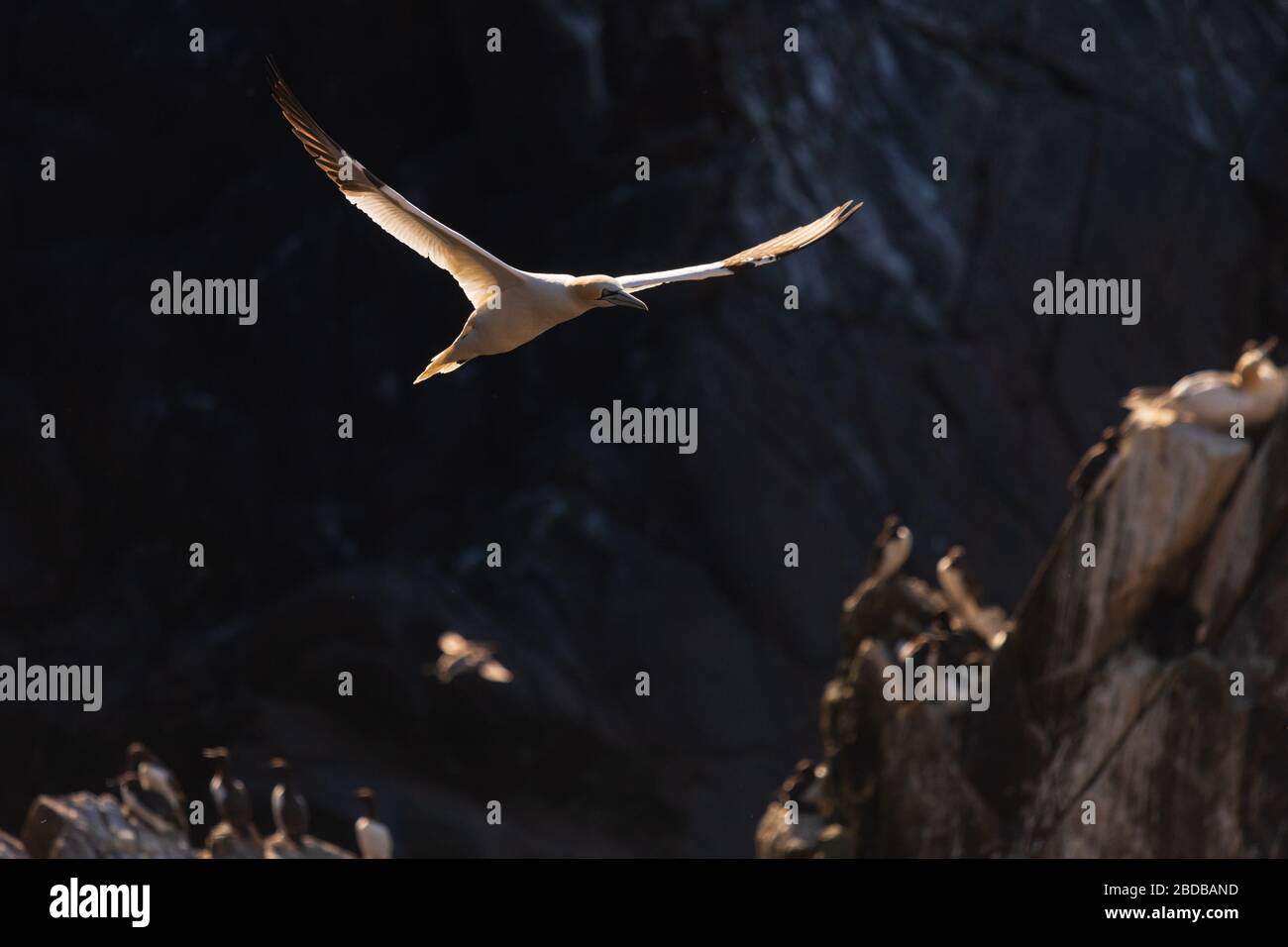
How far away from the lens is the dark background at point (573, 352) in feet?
102

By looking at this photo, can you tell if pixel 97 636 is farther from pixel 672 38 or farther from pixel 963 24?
pixel 963 24

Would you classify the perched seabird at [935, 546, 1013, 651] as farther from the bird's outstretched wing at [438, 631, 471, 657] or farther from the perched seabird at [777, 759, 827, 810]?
the bird's outstretched wing at [438, 631, 471, 657]

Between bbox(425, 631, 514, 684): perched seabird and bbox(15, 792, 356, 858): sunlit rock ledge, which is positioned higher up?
bbox(425, 631, 514, 684): perched seabird

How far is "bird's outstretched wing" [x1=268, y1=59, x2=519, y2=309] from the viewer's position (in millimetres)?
11867

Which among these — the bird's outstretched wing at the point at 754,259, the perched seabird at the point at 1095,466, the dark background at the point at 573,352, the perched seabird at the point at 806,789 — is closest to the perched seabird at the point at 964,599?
the perched seabird at the point at 806,789

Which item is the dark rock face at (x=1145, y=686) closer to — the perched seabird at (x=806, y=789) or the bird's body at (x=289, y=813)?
the perched seabird at (x=806, y=789)

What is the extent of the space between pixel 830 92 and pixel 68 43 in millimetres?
12216

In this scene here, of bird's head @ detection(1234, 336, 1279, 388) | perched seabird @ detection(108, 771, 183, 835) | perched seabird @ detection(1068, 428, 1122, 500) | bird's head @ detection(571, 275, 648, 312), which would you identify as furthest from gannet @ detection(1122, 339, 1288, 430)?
perched seabird @ detection(108, 771, 183, 835)

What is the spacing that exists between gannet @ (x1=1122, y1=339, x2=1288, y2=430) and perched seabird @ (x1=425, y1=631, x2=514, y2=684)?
46.9 feet

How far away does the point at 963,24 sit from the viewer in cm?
3369

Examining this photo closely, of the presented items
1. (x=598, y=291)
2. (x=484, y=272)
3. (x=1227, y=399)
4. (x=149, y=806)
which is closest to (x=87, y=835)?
(x=149, y=806)

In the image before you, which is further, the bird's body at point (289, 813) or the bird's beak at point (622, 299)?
the bird's body at point (289, 813)
